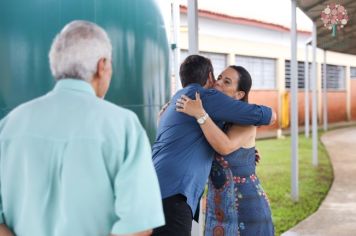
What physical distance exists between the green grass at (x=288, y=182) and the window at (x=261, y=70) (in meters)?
2.98

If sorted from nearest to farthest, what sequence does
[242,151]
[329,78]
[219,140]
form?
[219,140]
[242,151]
[329,78]

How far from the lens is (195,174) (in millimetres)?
2168

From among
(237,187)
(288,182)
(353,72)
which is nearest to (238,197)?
(237,187)

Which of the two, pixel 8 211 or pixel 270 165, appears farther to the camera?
pixel 270 165

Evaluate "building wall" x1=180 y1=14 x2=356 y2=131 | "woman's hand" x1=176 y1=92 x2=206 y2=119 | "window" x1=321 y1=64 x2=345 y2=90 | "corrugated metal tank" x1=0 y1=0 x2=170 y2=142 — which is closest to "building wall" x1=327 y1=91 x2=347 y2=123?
"building wall" x1=180 y1=14 x2=356 y2=131

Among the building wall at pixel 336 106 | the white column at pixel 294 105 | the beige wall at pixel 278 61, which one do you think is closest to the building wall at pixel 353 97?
the beige wall at pixel 278 61

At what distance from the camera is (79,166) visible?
1.36 m

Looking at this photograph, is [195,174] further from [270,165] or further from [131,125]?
[270,165]

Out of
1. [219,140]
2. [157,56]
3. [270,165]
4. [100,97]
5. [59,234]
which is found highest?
[157,56]

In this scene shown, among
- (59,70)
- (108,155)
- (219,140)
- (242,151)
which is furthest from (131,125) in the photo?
(242,151)

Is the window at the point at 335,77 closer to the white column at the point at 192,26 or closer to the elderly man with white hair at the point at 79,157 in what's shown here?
the white column at the point at 192,26

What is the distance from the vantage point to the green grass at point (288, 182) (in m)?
5.94

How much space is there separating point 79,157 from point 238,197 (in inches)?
47.4

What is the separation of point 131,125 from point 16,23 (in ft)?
6.12
